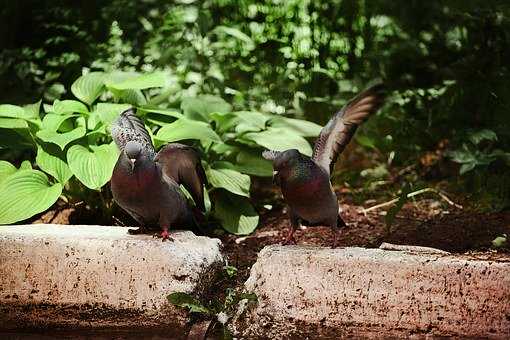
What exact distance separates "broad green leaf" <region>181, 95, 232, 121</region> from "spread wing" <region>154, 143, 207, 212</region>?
Answer: 36.3 inches

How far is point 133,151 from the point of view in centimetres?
252

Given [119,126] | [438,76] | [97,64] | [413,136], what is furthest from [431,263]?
[97,64]

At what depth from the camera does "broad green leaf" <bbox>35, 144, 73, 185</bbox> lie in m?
3.26

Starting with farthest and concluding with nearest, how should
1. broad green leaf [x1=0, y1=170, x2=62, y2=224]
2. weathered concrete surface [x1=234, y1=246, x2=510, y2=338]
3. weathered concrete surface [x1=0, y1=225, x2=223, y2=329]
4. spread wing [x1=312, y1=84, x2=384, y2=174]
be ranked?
broad green leaf [x1=0, y1=170, x2=62, y2=224], spread wing [x1=312, y1=84, x2=384, y2=174], weathered concrete surface [x1=0, y1=225, x2=223, y2=329], weathered concrete surface [x1=234, y1=246, x2=510, y2=338]

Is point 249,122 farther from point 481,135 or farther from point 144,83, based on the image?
point 481,135

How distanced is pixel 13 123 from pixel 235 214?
4.28ft

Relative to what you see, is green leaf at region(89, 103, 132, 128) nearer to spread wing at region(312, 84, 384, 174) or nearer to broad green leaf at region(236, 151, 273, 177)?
broad green leaf at region(236, 151, 273, 177)

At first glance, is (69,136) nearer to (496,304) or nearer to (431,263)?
(431,263)

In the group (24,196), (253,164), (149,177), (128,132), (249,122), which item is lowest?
(253,164)

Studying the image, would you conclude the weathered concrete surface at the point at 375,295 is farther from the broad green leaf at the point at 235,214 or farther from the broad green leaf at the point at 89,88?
the broad green leaf at the point at 89,88

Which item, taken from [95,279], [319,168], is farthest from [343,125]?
[95,279]

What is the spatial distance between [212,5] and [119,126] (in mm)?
2869

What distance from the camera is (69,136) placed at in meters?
3.33

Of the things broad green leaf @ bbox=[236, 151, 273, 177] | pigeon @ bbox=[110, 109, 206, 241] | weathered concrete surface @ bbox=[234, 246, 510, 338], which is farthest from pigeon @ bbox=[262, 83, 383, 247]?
broad green leaf @ bbox=[236, 151, 273, 177]
